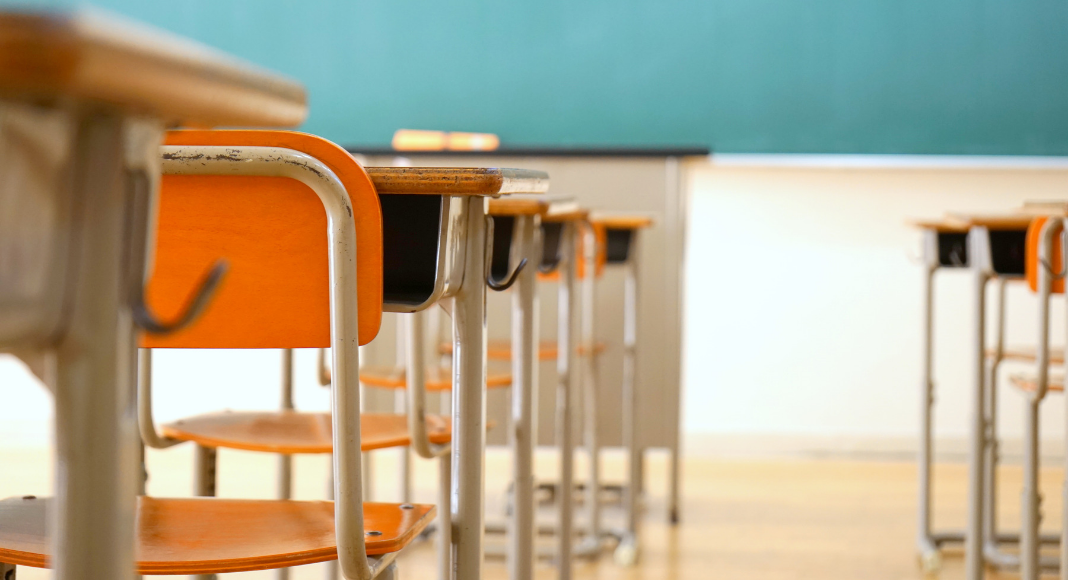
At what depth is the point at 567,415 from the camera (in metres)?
2.36

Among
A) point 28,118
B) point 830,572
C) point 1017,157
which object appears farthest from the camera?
point 1017,157

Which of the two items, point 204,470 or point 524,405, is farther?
point 524,405

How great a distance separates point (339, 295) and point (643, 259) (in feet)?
8.93

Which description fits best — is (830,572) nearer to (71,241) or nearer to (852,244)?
(852,244)

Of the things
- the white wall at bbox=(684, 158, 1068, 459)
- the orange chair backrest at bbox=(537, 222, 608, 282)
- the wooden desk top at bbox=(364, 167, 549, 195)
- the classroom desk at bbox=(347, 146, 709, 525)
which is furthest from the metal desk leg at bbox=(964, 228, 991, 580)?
the white wall at bbox=(684, 158, 1068, 459)

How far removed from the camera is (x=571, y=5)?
4.25 metres

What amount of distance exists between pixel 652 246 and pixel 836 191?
1027mm

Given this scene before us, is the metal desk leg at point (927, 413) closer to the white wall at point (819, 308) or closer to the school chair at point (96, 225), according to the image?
the white wall at point (819, 308)

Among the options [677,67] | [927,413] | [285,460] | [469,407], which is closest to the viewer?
[469,407]

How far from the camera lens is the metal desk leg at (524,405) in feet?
5.72

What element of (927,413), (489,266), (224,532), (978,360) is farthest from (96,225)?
(927,413)

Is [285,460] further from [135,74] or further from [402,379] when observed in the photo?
[135,74]

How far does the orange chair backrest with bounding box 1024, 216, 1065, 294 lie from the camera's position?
2018 mm

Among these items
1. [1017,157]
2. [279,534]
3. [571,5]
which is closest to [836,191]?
[1017,157]
